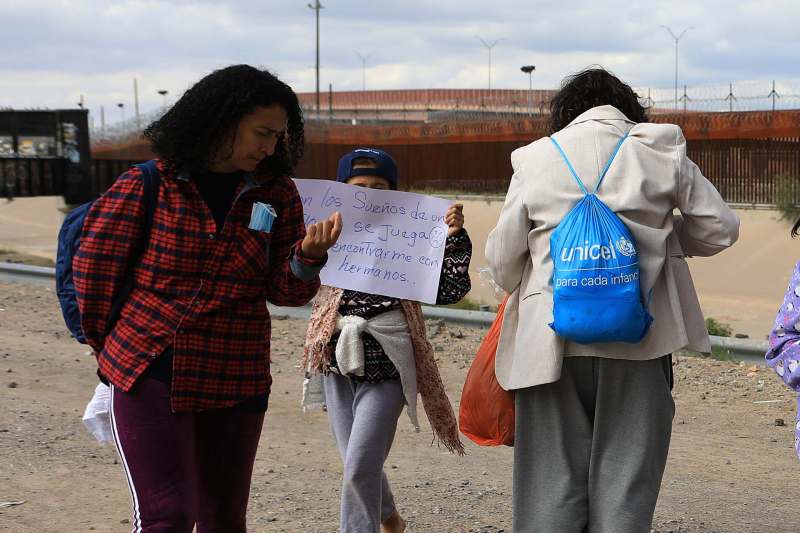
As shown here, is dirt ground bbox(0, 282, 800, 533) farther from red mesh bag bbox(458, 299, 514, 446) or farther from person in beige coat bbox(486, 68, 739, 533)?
person in beige coat bbox(486, 68, 739, 533)

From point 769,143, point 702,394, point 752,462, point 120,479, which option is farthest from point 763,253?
point 120,479

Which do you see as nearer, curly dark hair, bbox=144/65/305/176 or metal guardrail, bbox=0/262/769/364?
curly dark hair, bbox=144/65/305/176

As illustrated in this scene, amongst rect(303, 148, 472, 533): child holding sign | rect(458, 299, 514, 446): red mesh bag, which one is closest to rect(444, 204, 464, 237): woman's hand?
rect(303, 148, 472, 533): child holding sign

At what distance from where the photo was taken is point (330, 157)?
42594 millimetres

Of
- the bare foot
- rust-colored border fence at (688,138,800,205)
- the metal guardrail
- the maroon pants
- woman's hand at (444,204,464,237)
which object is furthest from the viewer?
rust-colored border fence at (688,138,800,205)

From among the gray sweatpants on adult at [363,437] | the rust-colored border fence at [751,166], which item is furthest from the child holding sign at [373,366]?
the rust-colored border fence at [751,166]

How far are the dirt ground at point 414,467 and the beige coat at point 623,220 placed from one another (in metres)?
2.03

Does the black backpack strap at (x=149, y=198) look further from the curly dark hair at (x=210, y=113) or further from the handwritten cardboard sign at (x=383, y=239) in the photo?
the handwritten cardboard sign at (x=383, y=239)

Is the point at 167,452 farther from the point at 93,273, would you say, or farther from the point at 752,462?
the point at 752,462

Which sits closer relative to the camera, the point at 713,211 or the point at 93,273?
the point at 93,273

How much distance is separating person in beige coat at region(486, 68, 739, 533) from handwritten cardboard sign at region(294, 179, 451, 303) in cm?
115

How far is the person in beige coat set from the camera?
156 inches

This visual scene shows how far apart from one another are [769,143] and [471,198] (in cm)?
825

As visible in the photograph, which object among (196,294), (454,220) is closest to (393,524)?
(454,220)
